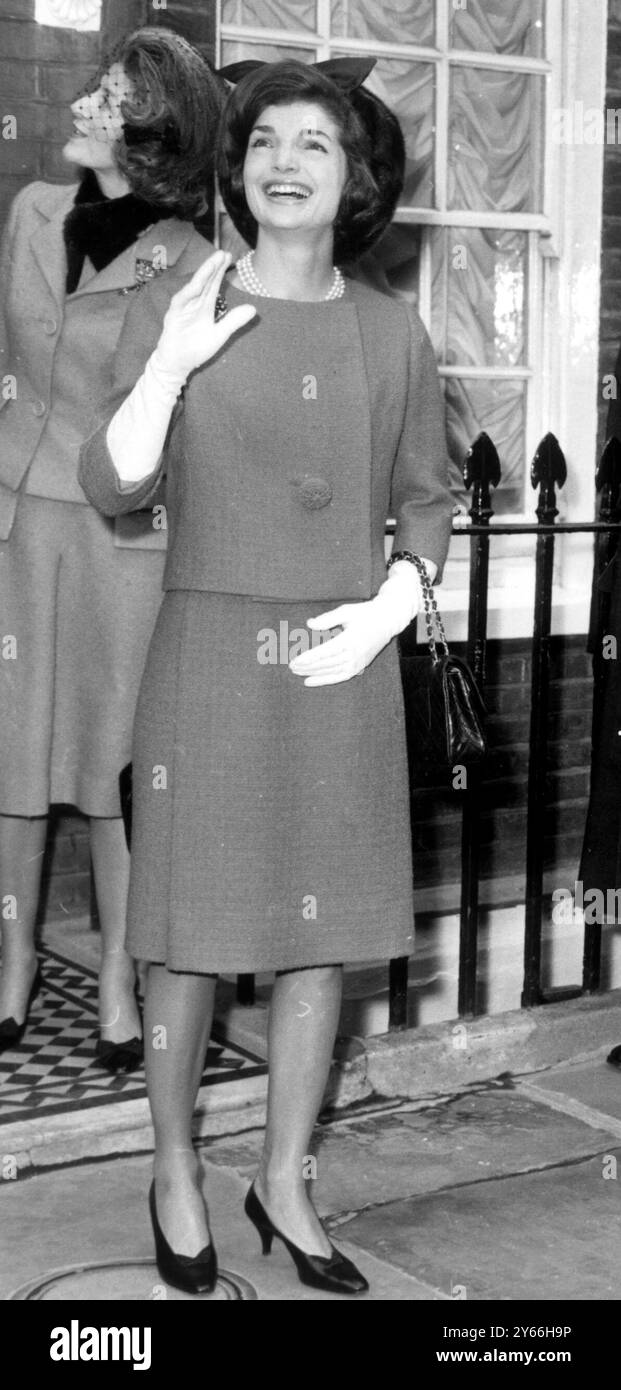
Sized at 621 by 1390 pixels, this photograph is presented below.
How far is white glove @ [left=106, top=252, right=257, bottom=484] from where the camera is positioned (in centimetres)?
255

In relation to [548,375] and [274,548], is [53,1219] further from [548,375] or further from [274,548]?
[548,375]

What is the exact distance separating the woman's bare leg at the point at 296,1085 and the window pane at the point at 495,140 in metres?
3.31

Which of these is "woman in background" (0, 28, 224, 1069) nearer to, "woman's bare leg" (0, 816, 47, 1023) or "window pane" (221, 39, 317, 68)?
"woman's bare leg" (0, 816, 47, 1023)

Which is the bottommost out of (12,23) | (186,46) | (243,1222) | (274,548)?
(243,1222)

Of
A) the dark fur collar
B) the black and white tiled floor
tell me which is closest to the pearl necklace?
the dark fur collar

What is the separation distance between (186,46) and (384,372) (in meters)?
1.14

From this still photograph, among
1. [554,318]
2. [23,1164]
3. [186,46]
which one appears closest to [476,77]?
[554,318]

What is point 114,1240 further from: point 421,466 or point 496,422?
point 496,422

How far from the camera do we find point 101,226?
146 inches

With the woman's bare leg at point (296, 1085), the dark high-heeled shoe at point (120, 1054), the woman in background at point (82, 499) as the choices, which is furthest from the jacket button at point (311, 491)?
the dark high-heeled shoe at point (120, 1054)

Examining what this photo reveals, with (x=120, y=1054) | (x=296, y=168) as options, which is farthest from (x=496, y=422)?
(x=296, y=168)

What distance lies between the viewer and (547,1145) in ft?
11.7

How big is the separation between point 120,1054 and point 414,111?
303cm

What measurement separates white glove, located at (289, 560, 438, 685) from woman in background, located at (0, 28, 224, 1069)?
2.91ft
